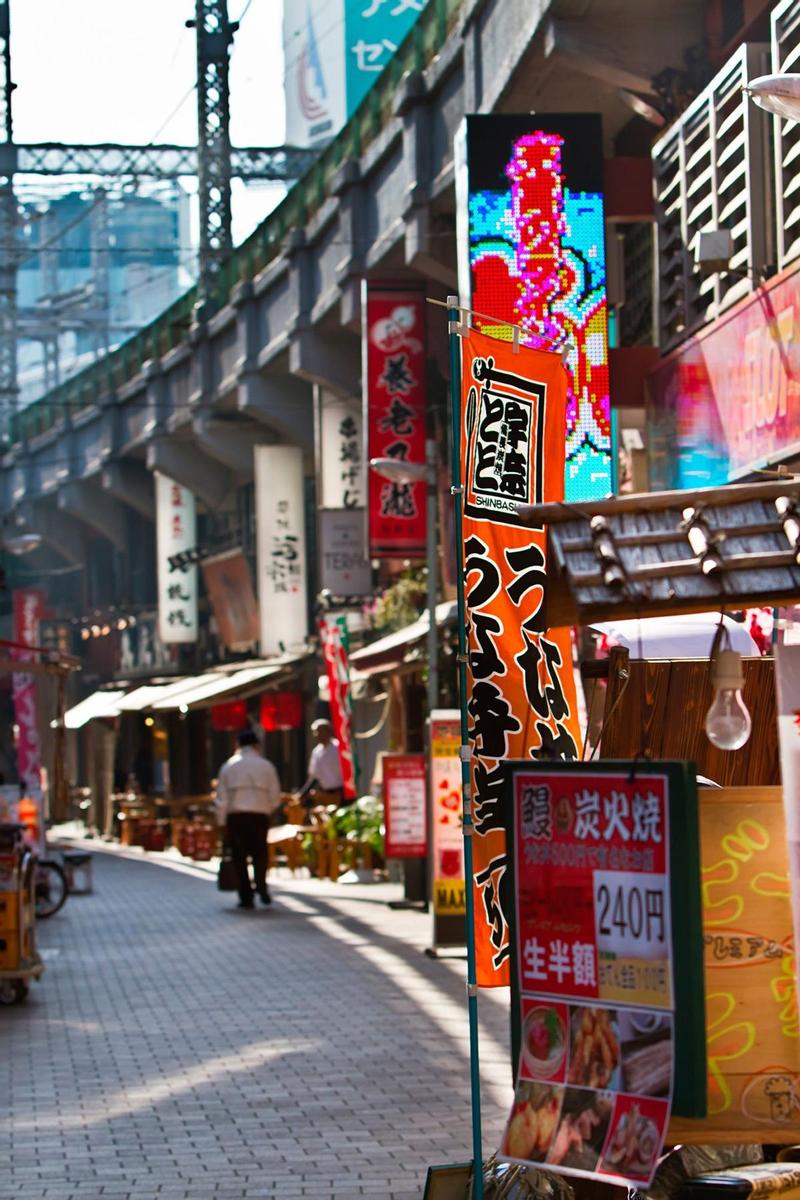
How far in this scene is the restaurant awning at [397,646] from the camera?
84.2 ft

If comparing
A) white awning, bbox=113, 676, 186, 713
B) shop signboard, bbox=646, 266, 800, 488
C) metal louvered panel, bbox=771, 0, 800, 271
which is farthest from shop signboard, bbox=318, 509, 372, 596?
metal louvered panel, bbox=771, 0, 800, 271

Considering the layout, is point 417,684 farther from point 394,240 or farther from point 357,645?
point 394,240

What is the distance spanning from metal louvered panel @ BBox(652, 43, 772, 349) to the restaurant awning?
8358 millimetres

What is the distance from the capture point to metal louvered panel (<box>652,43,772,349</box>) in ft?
46.6

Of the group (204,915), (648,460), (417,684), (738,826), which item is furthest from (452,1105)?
(417,684)

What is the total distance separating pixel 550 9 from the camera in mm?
17828

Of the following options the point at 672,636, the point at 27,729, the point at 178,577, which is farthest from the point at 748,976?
the point at 178,577

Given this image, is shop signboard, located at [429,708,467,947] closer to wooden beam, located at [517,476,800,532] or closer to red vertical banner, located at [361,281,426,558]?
red vertical banner, located at [361,281,426,558]

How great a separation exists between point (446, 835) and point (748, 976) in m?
11.5

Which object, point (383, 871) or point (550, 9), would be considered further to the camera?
point (383, 871)

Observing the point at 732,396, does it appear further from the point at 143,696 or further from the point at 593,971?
the point at 143,696

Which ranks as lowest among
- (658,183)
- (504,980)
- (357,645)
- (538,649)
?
(504,980)

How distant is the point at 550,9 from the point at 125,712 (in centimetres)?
2597

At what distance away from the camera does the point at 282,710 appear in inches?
1492
